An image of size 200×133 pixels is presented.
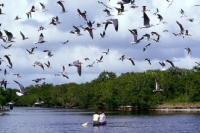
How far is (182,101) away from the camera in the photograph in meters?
118

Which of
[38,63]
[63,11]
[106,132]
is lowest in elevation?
[106,132]

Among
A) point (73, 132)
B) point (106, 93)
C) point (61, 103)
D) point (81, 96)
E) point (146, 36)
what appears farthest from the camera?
point (61, 103)

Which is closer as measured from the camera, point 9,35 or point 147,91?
point 9,35

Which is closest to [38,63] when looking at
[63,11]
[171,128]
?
[63,11]

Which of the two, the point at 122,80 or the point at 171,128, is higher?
the point at 122,80

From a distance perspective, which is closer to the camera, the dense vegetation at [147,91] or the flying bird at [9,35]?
the flying bird at [9,35]

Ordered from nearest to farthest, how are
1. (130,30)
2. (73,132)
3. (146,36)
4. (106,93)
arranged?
(130,30) → (146,36) → (73,132) → (106,93)

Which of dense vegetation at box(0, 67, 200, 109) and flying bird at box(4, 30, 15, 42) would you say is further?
dense vegetation at box(0, 67, 200, 109)

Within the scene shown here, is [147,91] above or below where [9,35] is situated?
above

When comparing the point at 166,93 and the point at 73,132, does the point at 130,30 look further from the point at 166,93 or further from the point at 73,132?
the point at 166,93

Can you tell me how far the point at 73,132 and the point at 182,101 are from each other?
7176cm

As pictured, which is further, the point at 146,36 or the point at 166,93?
the point at 166,93

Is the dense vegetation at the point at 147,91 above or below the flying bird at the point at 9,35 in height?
above

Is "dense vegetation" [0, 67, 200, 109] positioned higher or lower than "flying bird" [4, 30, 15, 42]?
higher
